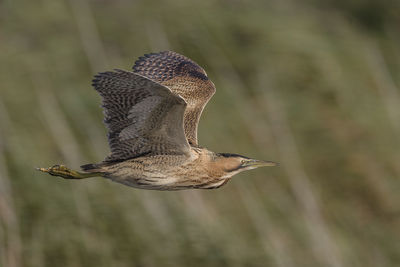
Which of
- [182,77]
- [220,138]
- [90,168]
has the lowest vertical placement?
[220,138]

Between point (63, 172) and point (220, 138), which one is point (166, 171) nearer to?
point (63, 172)

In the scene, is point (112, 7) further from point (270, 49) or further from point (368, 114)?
point (368, 114)

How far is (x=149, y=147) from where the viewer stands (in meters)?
3.97

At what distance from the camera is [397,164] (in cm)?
1016

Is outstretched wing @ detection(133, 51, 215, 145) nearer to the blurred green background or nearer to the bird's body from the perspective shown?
the bird's body

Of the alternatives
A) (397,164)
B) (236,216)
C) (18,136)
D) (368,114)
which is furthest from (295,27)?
(18,136)

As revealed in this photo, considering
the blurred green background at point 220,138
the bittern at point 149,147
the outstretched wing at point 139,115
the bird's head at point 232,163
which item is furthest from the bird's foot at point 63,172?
the blurred green background at point 220,138

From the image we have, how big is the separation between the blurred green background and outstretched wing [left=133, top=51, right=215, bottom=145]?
3.16 m

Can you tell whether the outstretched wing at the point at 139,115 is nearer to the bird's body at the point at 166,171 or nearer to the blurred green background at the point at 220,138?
the bird's body at the point at 166,171

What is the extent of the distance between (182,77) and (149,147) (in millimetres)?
854

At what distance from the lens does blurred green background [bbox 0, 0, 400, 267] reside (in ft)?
26.7

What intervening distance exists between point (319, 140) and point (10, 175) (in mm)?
3744

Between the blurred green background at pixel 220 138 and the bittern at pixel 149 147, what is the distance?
151 inches

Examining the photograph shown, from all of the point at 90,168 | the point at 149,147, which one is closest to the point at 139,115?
the point at 149,147
